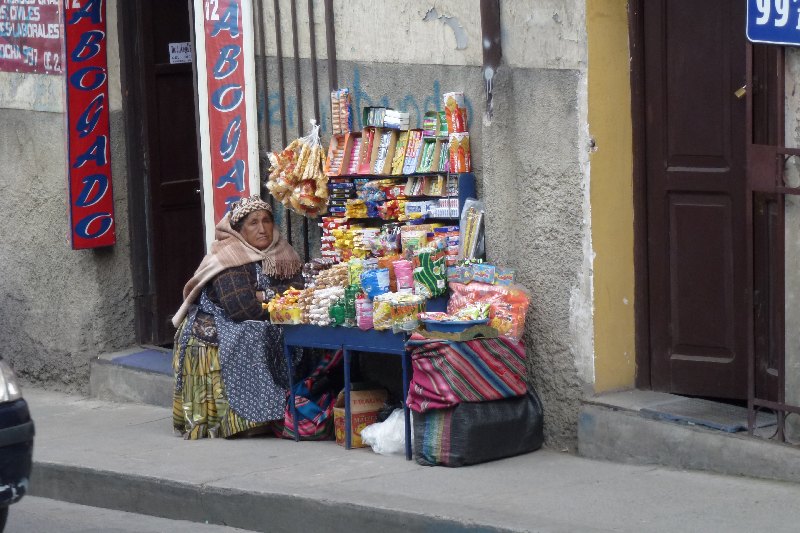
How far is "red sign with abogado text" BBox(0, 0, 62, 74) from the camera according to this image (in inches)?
377

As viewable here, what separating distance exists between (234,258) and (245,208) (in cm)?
30

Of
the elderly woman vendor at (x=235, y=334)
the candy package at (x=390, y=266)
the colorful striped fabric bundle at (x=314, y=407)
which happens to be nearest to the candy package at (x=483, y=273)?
the candy package at (x=390, y=266)

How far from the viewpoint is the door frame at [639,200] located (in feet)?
22.3

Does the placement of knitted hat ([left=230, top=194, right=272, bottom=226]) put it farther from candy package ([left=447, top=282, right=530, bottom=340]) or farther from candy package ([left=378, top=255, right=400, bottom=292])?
candy package ([left=447, top=282, right=530, bottom=340])

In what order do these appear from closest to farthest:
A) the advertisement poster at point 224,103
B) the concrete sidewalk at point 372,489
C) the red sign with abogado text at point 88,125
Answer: the concrete sidewalk at point 372,489
the advertisement poster at point 224,103
the red sign with abogado text at point 88,125

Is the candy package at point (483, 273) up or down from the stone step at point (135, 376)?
up

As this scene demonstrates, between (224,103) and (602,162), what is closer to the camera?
(602,162)

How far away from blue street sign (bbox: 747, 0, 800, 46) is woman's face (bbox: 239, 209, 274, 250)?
3.13 metres

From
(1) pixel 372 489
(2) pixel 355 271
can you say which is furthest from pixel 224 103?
(1) pixel 372 489


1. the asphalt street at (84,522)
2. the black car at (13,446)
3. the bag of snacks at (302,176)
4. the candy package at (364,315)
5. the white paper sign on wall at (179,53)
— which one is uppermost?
the white paper sign on wall at (179,53)

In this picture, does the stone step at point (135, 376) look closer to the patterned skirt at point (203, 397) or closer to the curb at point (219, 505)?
the patterned skirt at point (203, 397)

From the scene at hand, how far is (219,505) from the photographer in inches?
261

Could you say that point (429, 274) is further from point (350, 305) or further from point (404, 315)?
point (350, 305)

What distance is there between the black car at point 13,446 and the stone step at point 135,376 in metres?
2.97
